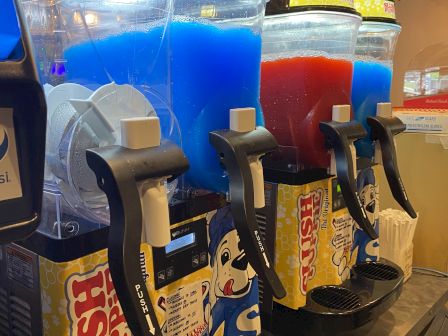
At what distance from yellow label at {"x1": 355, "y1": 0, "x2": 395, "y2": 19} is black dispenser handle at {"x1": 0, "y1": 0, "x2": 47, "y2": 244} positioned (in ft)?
2.51

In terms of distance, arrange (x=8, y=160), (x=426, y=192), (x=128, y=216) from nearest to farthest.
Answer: (x=8, y=160) < (x=128, y=216) < (x=426, y=192)

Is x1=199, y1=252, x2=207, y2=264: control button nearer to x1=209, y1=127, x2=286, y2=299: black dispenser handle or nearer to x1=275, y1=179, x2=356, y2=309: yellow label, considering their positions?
x1=209, y1=127, x2=286, y2=299: black dispenser handle

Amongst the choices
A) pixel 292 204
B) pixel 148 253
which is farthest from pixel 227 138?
pixel 292 204

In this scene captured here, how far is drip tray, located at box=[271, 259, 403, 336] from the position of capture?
77cm

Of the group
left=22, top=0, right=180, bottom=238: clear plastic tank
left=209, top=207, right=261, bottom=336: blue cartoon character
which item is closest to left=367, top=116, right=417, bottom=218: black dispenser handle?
left=209, top=207, right=261, bottom=336: blue cartoon character

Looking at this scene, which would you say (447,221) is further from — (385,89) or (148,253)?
(148,253)

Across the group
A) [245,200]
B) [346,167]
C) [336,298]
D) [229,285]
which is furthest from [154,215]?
[336,298]

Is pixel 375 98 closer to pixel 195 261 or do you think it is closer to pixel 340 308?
pixel 340 308

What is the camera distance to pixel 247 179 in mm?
530

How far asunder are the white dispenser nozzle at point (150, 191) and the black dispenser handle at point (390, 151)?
51 cm

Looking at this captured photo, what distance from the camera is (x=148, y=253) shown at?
0.53 m

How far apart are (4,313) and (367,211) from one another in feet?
2.24

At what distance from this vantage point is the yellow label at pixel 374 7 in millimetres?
910

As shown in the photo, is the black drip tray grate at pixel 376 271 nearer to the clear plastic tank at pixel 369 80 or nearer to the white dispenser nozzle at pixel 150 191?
the clear plastic tank at pixel 369 80
